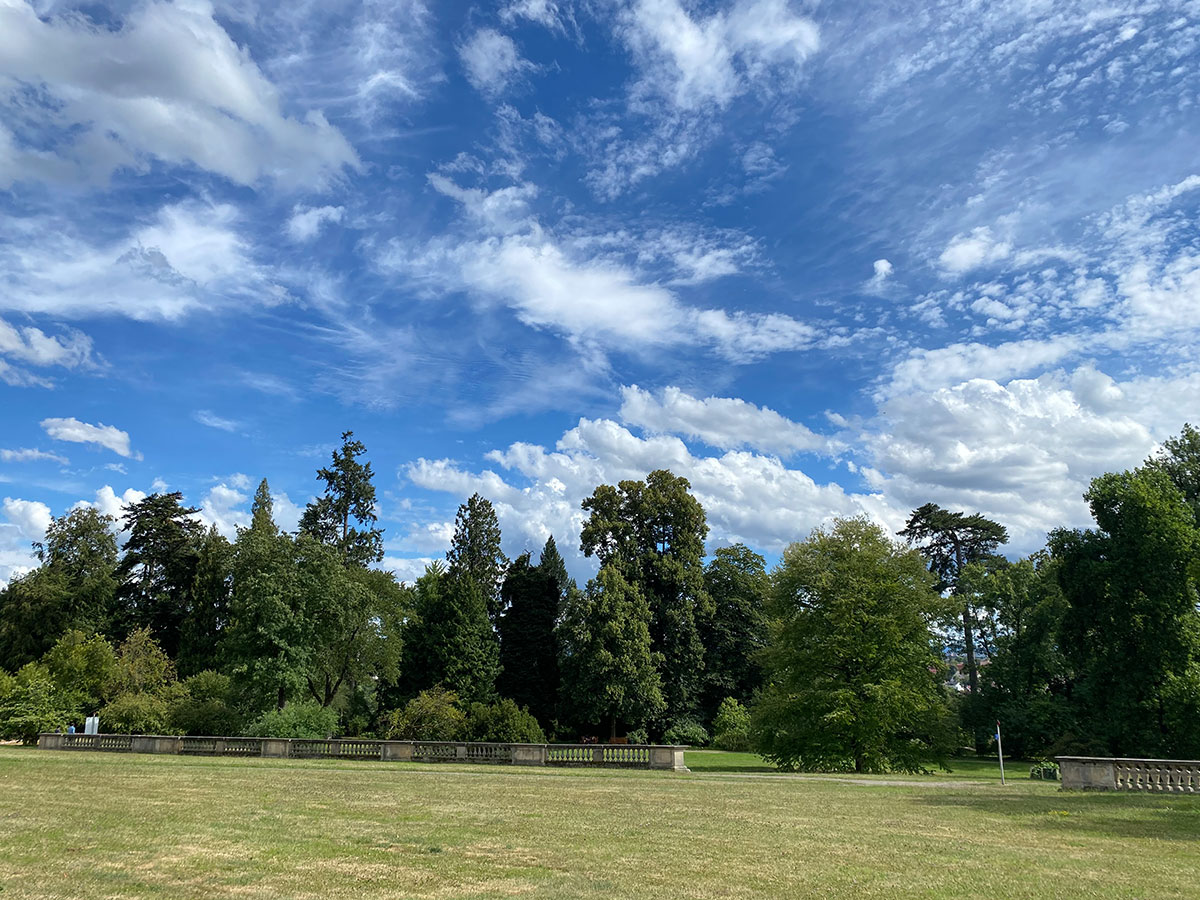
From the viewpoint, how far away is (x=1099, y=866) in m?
10.8

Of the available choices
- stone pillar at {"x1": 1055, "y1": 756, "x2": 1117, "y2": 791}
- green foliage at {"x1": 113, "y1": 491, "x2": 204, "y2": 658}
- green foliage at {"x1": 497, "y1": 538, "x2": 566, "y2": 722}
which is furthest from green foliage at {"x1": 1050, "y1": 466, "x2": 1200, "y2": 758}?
green foliage at {"x1": 113, "y1": 491, "x2": 204, "y2": 658}

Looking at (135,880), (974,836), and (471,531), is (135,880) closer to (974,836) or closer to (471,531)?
(974,836)

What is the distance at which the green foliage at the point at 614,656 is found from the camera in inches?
2173

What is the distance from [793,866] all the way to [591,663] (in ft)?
152

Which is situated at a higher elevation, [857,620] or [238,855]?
[857,620]

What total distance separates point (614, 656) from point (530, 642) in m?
14.2

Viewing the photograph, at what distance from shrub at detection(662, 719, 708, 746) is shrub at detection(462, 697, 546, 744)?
692 inches

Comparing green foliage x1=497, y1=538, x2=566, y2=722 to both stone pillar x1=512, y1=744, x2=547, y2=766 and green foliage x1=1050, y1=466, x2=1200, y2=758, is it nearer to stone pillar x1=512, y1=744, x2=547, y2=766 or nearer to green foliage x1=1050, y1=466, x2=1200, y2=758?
stone pillar x1=512, y1=744, x2=547, y2=766

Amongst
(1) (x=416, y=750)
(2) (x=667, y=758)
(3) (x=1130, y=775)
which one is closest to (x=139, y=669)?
(1) (x=416, y=750)

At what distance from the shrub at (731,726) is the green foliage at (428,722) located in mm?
20941

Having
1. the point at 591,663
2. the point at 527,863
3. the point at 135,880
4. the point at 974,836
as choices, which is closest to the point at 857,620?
the point at 591,663

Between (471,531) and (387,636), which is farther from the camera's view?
(471,531)

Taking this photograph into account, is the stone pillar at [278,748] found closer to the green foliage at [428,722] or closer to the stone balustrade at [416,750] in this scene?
the stone balustrade at [416,750]

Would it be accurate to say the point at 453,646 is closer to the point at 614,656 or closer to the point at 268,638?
the point at 614,656
